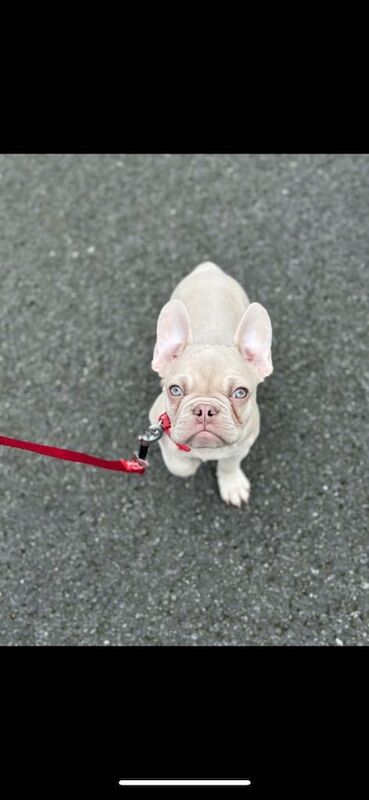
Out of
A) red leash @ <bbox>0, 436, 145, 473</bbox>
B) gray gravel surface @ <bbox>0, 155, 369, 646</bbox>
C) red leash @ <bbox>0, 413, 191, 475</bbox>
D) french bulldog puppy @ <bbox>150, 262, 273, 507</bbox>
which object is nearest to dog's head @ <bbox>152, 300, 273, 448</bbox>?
french bulldog puppy @ <bbox>150, 262, 273, 507</bbox>

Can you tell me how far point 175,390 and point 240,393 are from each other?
0.87 ft

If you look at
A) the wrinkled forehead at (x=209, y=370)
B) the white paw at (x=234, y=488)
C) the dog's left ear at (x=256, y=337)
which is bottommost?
the wrinkled forehead at (x=209, y=370)

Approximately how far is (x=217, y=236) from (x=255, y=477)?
1.69 meters

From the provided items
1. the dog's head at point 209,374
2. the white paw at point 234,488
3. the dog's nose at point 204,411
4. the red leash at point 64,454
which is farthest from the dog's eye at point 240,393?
the white paw at point 234,488

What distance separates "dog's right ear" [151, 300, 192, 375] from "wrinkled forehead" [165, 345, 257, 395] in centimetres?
5

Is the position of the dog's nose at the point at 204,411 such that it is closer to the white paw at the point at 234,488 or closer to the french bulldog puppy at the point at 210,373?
the french bulldog puppy at the point at 210,373

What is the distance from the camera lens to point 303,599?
12.5 feet

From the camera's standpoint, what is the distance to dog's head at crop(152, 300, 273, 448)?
2.84m

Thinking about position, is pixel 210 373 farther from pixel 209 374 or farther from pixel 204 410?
pixel 204 410

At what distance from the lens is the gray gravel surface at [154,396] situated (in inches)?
150

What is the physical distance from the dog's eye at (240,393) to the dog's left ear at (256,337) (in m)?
0.20

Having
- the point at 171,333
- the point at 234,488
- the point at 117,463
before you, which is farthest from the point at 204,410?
the point at 234,488

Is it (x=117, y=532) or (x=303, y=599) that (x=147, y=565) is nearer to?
(x=117, y=532)

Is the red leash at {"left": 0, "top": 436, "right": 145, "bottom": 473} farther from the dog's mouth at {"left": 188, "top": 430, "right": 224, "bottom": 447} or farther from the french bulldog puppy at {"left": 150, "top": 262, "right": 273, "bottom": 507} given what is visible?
the dog's mouth at {"left": 188, "top": 430, "right": 224, "bottom": 447}
